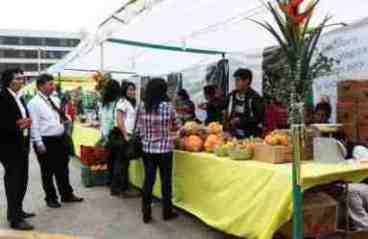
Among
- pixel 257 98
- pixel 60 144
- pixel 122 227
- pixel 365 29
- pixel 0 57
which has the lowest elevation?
pixel 122 227

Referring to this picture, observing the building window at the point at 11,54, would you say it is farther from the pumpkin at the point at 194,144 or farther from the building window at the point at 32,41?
the pumpkin at the point at 194,144

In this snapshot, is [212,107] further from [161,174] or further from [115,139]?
[161,174]

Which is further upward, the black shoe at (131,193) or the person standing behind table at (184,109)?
the person standing behind table at (184,109)

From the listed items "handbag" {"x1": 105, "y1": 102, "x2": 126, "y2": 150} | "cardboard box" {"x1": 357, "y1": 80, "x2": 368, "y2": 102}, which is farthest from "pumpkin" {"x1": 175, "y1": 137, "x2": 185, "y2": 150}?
"cardboard box" {"x1": 357, "y1": 80, "x2": 368, "y2": 102}

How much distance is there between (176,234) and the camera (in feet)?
16.3

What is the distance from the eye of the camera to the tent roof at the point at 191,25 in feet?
19.7

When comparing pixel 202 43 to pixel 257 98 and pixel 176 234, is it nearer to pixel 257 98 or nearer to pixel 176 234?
pixel 257 98

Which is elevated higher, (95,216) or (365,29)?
(365,29)

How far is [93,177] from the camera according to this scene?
764cm

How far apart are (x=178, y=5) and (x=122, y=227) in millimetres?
2843

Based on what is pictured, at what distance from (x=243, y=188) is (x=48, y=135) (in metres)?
2.67

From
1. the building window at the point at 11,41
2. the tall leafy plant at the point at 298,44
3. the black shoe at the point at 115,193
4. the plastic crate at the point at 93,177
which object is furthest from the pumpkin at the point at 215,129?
the building window at the point at 11,41

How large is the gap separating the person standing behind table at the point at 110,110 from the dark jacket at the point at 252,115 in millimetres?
Answer: 2016

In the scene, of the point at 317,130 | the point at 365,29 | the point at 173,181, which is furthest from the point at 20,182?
the point at 365,29
